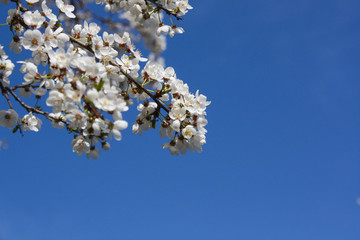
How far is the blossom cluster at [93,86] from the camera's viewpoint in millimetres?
2148

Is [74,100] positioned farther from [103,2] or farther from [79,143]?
[103,2]

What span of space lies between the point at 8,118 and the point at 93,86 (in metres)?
0.99

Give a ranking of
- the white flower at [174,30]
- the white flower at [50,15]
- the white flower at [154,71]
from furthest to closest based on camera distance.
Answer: the white flower at [174,30], the white flower at [154,71], the white flower at [50,15]

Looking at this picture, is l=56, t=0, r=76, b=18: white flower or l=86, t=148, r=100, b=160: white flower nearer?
l=86, t=148, r=100, b=160: white flower

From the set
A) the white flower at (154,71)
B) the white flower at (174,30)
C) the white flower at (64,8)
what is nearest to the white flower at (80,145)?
the white flower at (154,71)

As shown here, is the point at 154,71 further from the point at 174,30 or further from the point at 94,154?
the point at 94,154

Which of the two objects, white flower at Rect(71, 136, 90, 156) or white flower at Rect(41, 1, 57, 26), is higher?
white flower at Rect(41, 1, 57, 26)

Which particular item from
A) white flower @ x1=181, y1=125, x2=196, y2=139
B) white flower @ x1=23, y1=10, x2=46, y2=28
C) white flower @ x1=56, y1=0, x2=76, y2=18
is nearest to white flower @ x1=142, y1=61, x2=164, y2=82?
white flower @ x1=181, y1=125, x2=196, y2=139

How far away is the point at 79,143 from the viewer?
2.51 metres

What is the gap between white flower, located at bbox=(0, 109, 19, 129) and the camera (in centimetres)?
268

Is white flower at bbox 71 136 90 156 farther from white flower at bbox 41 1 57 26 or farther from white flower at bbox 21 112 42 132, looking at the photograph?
white flower at bbox 41 1 57 26

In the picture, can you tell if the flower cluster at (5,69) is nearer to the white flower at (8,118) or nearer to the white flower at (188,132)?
the white flower at (8,118)

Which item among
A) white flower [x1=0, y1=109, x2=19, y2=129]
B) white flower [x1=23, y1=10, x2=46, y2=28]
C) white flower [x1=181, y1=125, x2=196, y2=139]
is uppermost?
white flower [x1=23, y1=10, x2=46, y2=28]

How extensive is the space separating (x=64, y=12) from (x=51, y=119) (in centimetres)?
103
